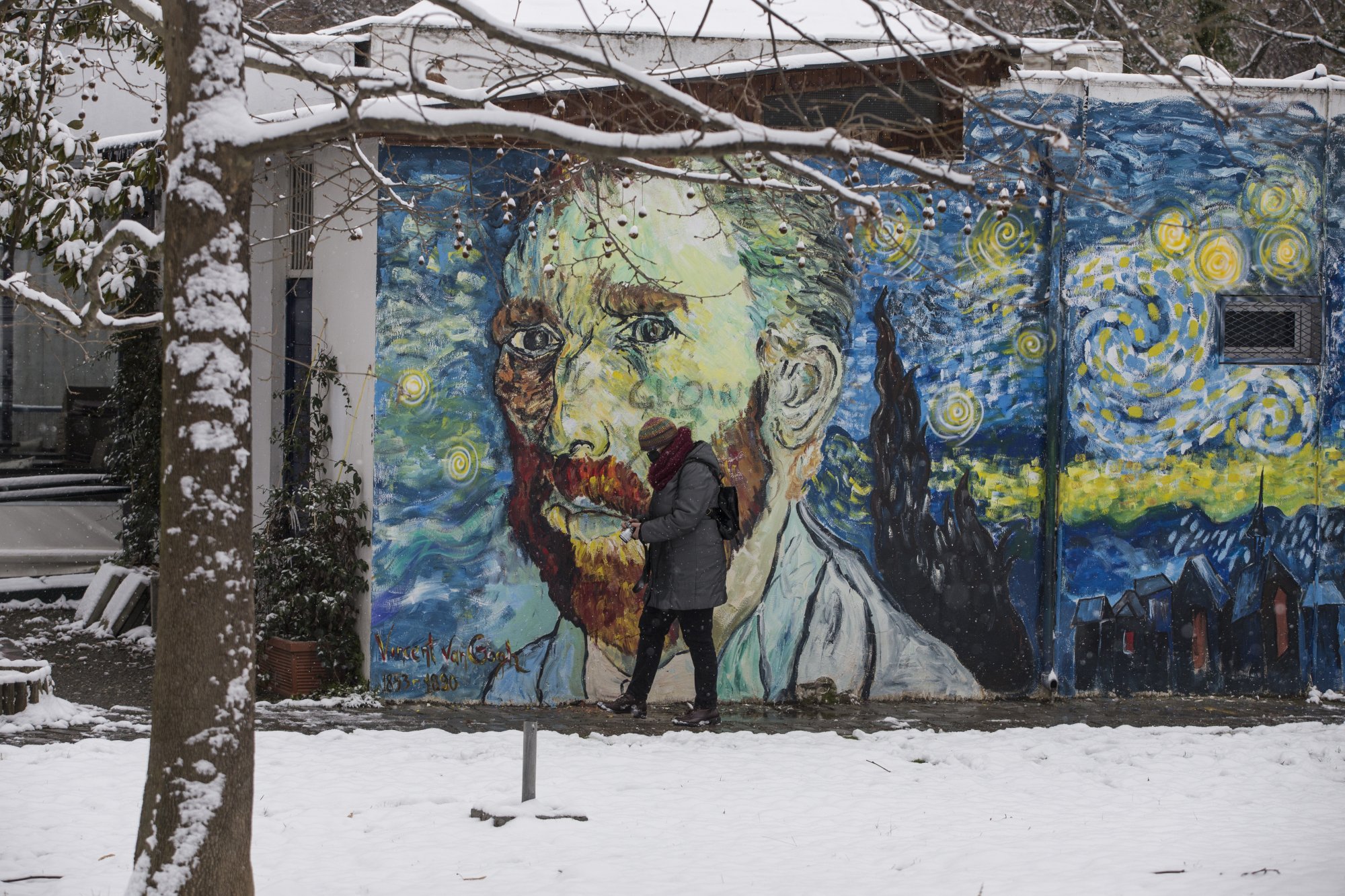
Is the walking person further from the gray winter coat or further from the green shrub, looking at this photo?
the green shrub

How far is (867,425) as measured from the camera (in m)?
8.62

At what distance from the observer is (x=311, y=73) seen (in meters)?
4.98

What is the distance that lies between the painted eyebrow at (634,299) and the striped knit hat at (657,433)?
0.89 meters

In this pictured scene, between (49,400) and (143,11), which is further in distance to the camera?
(49,400)

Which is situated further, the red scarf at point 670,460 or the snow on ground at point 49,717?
the red scarf at point 670,460

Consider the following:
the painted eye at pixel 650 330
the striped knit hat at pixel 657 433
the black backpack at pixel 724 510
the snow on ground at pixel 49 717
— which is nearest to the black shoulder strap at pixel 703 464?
the black backpack at pixel 724 510

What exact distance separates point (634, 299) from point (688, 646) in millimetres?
2241

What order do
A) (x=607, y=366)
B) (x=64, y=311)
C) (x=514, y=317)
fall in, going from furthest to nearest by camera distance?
(x=607, y=366), (x=514, y=317), (x=64, y=311)

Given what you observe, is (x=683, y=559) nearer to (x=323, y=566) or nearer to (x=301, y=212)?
(x=323, y=566)

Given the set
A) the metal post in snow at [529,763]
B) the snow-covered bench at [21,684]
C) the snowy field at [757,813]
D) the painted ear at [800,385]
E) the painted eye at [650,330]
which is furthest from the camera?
the painted ear at [800,385]

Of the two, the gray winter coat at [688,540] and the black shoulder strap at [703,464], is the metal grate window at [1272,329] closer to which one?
the black shoulder strap at [703,464]

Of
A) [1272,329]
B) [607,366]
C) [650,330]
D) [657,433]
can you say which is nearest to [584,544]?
[657,433]

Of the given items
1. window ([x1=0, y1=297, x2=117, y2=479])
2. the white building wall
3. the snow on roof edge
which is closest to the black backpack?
the white building wall

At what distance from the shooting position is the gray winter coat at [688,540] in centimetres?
770
